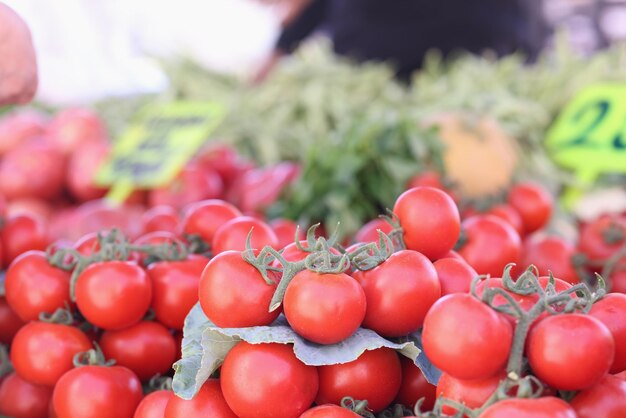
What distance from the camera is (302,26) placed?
4621 millimetres

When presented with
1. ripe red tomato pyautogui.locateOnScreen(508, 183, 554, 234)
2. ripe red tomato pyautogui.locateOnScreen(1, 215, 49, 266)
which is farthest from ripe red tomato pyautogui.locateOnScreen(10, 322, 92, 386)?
ripe red tomato pyautogui.locateOnScreen(508, 183, 554, 234)

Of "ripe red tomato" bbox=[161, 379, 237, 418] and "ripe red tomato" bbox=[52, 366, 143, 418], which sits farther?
"ripe red tomato" bbox=[52, 366, 143, 418]

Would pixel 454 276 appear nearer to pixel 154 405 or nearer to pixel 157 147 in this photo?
pixel 154 405

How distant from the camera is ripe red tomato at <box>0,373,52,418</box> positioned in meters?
1.26

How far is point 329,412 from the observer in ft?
2.70

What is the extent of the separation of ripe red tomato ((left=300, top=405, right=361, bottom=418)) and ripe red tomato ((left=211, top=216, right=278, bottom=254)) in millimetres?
392

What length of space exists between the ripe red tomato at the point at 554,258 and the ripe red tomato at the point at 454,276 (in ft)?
2.20

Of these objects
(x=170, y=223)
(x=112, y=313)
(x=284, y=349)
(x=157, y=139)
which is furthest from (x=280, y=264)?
(x=157, y=139)

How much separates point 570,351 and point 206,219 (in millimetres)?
799

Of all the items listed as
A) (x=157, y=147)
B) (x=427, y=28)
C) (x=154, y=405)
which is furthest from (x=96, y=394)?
(x=427, y=28)

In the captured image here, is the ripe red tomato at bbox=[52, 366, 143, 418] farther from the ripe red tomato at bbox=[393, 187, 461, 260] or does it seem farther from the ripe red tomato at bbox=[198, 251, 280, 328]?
the ripe red tomato at bbox=[393, 187, 461, 260]

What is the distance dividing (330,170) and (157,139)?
Result: 932mm

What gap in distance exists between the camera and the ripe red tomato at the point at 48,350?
115 centimetres

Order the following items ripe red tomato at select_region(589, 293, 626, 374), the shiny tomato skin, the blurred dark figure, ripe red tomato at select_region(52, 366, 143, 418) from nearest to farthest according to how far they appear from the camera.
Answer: ripe red tomato at select_region(589, 293, 626, 374) < ripe red tomato at select_region(52, 366, 143, 418) < the shiny tomato skin < the blurred dark figure
